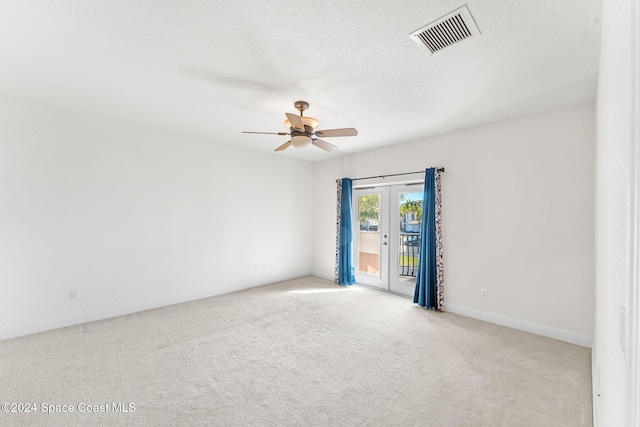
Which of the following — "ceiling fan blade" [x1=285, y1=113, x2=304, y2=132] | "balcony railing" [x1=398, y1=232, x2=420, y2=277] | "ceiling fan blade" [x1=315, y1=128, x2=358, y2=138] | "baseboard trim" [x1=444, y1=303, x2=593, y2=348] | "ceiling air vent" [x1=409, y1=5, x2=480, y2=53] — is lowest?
"baseboard trim" [x1=444, y1=303, x2=593, y2=348]

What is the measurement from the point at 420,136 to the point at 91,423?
4837 mm

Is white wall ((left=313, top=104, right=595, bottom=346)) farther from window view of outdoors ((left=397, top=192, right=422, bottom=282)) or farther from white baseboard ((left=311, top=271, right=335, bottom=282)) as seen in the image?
white baseboard ((left=311, top=271, right=335, bottom=282))

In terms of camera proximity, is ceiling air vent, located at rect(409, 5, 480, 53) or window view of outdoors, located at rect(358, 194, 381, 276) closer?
ceiling air vent, located at rect(409, 5, 480, 53)

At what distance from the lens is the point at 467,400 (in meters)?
2.20

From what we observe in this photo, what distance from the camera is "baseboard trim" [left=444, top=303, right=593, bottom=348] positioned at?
3.11 m

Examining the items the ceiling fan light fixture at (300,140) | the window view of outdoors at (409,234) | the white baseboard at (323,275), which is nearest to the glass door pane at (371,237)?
the window view of outdoors at (409,234)

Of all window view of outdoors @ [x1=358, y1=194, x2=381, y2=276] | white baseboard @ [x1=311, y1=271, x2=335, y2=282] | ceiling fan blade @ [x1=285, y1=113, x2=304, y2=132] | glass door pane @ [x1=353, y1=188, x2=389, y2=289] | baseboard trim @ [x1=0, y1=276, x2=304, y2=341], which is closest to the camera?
ceiling fan blade @ [x1=285, y1=113, x2=304, y2=132]

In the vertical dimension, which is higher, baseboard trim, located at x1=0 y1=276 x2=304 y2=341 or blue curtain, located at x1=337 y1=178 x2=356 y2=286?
blue curtain, located at x1=337 y1=178 x2=356 y2=286

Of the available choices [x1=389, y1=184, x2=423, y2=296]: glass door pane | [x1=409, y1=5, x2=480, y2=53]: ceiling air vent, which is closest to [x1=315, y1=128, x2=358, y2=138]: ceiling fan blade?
[x1=409, y1=5, x2=480, y2=53]: ceiling air vent

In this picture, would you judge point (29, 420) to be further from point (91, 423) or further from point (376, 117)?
point (376, 117)

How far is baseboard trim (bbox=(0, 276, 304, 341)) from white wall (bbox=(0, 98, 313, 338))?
0.04ft

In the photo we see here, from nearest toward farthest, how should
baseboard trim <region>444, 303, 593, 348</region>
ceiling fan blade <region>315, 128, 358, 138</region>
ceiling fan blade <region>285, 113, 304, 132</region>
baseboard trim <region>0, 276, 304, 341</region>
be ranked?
ceiling fan blade <region>285, 113, 304, 132</region> < ceiling fan blade <region>315, 128, 358, 138</region> < baseboard trim <region>444, 303, 593, 348</region> < baseboard trim <region>0, 276, 304, 341</region>

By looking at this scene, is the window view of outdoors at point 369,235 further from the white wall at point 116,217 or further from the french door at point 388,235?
the white wall at point 116,217

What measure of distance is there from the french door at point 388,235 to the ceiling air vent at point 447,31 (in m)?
2.84
